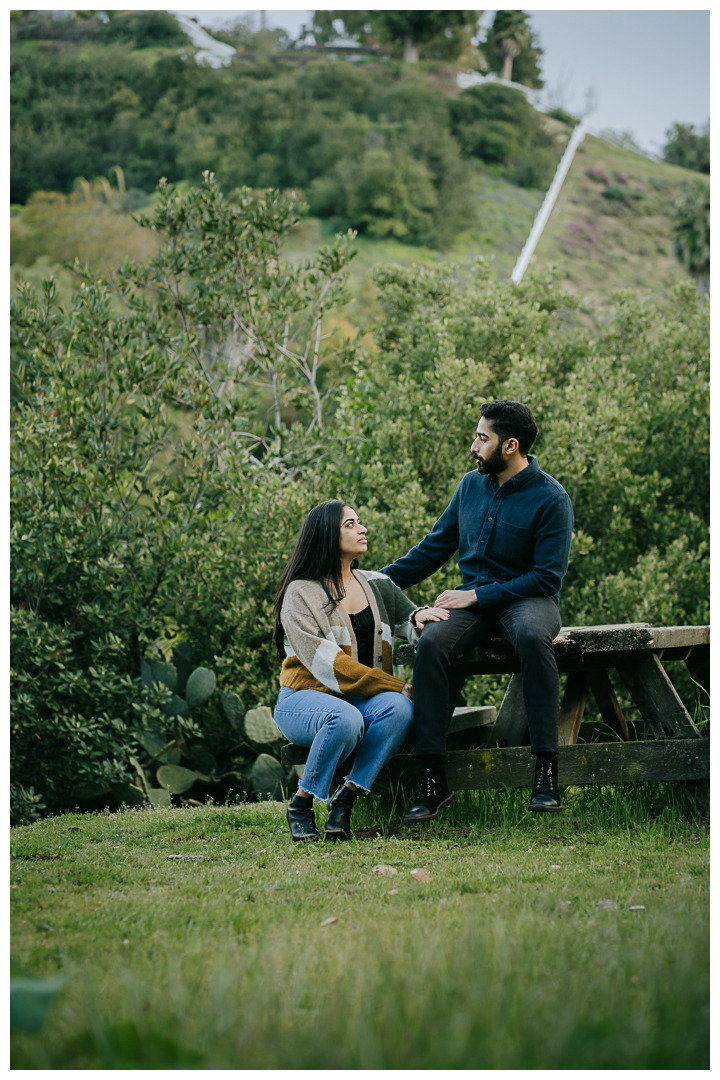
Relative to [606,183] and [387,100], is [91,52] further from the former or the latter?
[606,183]

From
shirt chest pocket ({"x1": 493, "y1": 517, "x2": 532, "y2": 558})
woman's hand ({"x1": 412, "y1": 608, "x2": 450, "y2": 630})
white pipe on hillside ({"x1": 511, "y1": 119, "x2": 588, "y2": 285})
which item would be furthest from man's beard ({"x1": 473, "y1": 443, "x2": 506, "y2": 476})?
white pipe on hillside ({"x1": 511, "y1": 119, "x2": 588, "y2": 285})

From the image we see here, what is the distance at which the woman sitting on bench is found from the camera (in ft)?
11.7

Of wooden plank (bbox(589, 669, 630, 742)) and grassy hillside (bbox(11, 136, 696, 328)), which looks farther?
grassy hillside (bbox(11, 136, 696, 328))

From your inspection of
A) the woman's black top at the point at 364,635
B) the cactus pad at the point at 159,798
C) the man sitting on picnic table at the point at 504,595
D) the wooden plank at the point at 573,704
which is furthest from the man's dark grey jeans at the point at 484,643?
the cactus pad at the point at 159,798

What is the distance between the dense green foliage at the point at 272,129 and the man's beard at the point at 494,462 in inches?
1388

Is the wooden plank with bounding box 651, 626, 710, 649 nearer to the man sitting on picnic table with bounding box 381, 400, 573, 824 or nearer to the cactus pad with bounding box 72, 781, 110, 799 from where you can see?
the man sitting on picnic table with bounding box 381, 400, 573, 824

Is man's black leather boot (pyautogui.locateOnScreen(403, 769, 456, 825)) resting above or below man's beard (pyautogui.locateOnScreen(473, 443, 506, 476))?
below

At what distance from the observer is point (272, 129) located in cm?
4131

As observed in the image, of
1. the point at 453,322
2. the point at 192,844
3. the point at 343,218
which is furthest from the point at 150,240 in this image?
the point at 192,844

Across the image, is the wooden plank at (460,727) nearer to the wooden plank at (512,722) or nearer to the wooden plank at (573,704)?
the wooden plank at (512,722)

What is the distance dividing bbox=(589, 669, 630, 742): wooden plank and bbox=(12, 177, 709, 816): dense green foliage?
247cm

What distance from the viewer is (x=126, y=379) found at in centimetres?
641

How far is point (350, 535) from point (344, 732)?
0.91 meters

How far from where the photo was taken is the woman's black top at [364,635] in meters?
3.96
